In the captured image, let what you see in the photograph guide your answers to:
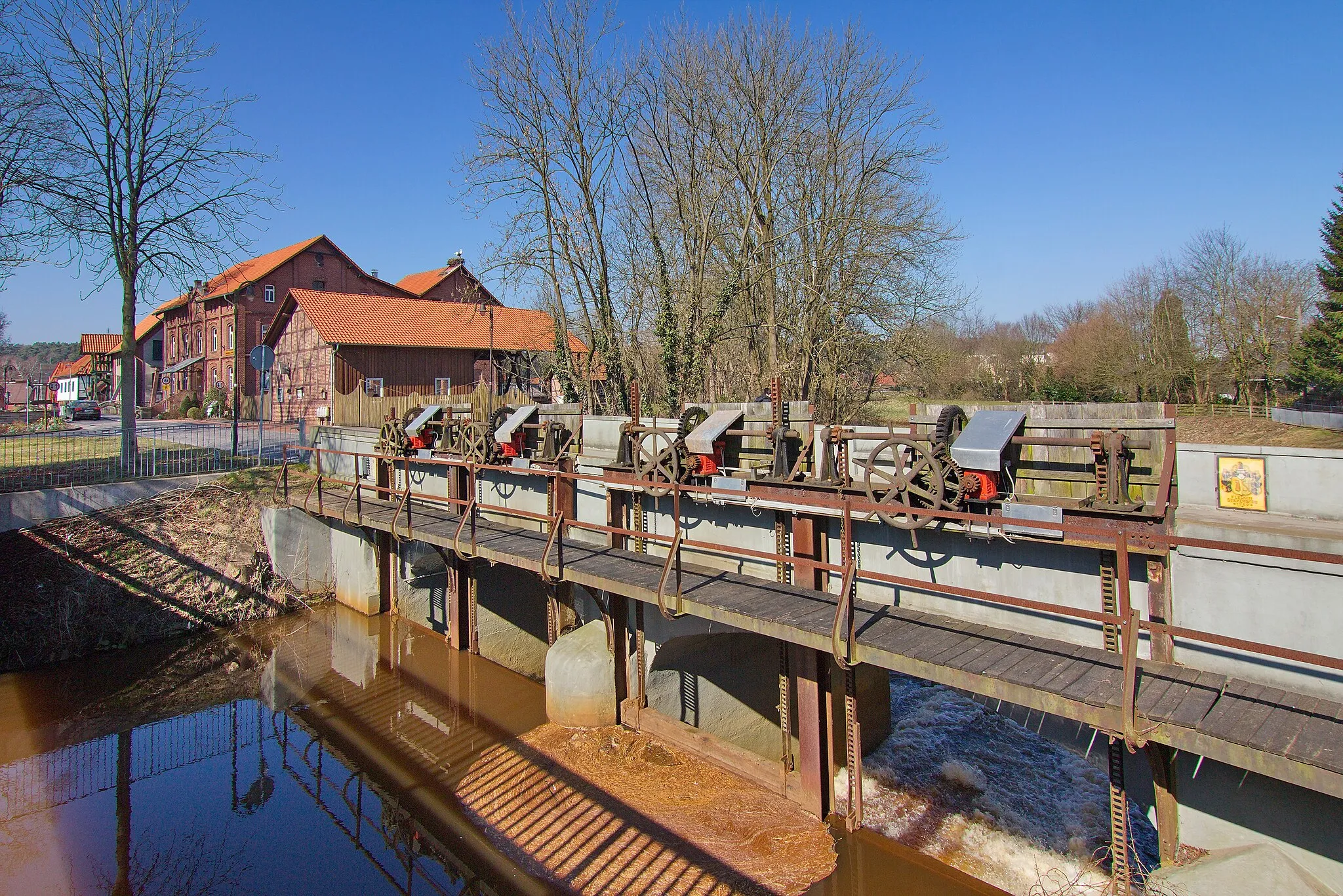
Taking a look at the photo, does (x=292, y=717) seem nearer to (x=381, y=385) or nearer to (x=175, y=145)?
(x=175, y=145)

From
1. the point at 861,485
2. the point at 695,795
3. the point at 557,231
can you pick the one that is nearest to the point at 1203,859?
the point at 861,485

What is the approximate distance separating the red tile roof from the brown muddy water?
35352mm

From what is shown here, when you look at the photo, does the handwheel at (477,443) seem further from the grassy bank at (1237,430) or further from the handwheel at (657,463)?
the grassy bank at (1237,430)

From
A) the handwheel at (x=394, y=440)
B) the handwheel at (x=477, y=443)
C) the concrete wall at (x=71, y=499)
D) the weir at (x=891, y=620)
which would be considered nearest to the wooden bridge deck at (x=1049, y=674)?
the weir at (x=891, y=620)

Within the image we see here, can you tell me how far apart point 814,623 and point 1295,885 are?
10.7 ft

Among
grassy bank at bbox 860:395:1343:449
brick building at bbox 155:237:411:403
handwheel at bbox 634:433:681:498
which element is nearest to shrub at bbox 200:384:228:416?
brick building at bbox 155:237:411:403

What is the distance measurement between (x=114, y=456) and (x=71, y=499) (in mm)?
3080

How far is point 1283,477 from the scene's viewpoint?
195 inches

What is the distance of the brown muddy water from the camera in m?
6.98

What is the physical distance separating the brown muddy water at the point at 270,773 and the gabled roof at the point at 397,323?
56.5 ft

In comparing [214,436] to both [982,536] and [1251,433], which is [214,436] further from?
[1251,433]

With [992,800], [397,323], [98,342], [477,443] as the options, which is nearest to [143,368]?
[98,342]

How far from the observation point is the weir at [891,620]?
435 centimetres

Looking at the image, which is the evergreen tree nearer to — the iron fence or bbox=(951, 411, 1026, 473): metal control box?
bbox=(951, 411, 1026, 473): metal control box
